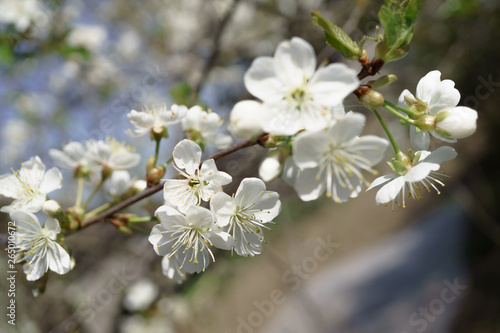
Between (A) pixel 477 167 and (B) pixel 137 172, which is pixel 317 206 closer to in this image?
(A) pixel 477 167

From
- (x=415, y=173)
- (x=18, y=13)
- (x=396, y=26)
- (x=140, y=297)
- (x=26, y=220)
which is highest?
(x=396, y=26)

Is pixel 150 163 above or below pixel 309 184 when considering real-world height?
below

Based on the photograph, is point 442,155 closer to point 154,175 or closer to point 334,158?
point 334,158

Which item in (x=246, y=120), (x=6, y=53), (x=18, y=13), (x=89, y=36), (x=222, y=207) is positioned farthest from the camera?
(x=89, y=36)

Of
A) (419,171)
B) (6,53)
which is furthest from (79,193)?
(6,53)

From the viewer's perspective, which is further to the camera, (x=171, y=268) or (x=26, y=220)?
(x=171, y=268)

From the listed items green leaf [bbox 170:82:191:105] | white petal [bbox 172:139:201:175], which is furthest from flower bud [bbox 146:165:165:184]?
green leaf [bbox 170:82:191:105]

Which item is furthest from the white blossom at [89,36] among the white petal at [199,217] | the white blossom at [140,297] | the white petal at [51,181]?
the white petal at [199,217]
